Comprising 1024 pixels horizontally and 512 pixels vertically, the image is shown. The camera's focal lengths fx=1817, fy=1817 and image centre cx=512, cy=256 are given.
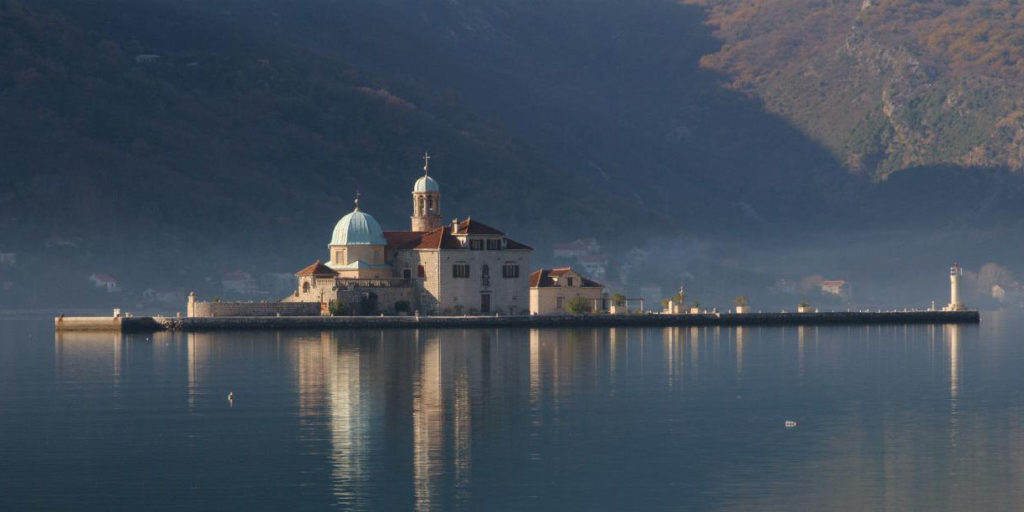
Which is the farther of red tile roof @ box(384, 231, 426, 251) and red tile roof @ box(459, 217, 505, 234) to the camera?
red tile roof @ box(384, 231, 426, 251)

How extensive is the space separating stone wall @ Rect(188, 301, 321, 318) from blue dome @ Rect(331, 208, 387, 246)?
553 cm

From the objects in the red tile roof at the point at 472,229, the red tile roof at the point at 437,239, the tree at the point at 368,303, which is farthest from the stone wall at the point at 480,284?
the tree at the point at 368,303

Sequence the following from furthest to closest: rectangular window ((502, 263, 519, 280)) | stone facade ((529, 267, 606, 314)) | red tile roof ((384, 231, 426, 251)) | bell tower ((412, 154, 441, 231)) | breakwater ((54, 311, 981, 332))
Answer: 1. bell tower ((412, 154, 441, 231))
2. stone facade ((529, 267, 606, 314))
3. red tile roof ((384, 231, 426, 251))
4. rectangular window ((502, 263, 519, 280))
5. breakwater ((54, 311, 981, 332))

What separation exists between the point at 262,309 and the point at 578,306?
2406 cm

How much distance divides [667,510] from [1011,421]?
21906mm

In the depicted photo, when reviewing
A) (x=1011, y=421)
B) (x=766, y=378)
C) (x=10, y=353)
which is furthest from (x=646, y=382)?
(x=10, y=353)

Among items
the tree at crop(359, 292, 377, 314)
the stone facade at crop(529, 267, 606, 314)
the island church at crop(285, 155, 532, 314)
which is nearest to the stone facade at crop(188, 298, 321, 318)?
the island church at crop(285, 155, 532, 314)

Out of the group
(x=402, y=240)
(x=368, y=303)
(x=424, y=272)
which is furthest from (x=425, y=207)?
(x=368, y=303)

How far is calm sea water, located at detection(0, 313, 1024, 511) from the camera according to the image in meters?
48.9

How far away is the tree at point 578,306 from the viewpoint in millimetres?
138250

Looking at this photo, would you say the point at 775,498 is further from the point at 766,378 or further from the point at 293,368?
the point at 293,368

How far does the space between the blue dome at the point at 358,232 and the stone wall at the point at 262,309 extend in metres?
5.53

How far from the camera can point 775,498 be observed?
1882 inches

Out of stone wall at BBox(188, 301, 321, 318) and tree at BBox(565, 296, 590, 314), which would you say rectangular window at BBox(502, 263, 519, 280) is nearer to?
tree at BBox(565, 296, 590, 314)
